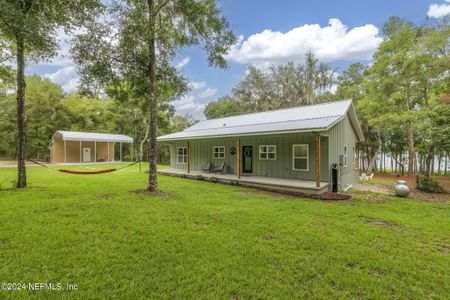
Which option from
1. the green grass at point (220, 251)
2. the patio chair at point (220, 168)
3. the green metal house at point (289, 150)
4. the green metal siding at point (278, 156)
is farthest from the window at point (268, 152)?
the green grass at point (220, 251)

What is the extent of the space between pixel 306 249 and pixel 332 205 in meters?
3.59

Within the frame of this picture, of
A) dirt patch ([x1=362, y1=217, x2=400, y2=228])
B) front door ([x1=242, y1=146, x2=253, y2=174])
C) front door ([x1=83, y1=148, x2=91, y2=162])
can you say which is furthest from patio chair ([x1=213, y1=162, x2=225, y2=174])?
front door ([x1=83, y1=148, x2=91, y2=162])

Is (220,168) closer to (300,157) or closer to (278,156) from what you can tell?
(278,156)

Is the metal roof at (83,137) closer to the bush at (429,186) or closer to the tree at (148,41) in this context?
the tree at (148,41)

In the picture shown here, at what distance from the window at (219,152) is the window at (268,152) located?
2443 mm

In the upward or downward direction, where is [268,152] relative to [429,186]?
upward

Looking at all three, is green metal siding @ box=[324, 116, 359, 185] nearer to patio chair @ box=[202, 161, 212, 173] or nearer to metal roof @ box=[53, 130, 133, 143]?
patio chair @ box=[202, 161, 212, 173]

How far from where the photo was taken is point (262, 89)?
25.1 m

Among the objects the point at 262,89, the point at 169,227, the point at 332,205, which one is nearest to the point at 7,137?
the point at 262,89

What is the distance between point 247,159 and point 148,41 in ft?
22.4

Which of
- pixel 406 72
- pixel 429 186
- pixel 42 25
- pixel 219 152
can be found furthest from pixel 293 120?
pixel 42 25

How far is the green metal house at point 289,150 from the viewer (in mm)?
8570

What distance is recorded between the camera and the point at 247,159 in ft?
37.6

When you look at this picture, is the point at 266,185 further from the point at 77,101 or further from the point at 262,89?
the point at 77,101
